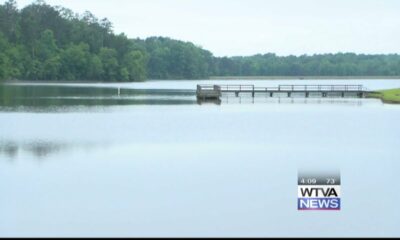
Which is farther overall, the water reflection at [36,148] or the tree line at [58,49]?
the tree line at [58,49]

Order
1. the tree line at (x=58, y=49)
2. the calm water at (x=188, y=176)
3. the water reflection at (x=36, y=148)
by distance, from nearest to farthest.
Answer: the calm water at (x=188, y=176), the water reflection at (x=36, y=148), the tree line at (x=58, y=49)

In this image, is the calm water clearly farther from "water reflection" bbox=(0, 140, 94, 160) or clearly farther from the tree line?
the tree line

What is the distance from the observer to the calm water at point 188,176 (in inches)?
747

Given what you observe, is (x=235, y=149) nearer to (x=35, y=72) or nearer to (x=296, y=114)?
(x=296, y=114)

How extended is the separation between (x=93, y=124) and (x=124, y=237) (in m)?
29.1

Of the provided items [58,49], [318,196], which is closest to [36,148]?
[318,196]

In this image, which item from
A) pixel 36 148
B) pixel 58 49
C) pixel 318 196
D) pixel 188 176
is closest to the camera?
pixel 318 196

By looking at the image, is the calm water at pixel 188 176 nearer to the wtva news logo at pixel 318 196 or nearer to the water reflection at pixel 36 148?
the water reflection at pixel 36 148

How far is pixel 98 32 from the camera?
590 feet

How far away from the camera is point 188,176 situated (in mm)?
25734

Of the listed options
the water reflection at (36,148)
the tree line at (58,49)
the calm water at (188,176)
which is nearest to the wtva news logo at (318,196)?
the calm water at (188,176)

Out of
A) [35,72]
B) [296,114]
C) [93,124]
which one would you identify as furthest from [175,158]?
[35,72]

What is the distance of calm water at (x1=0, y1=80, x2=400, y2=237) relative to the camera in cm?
1898

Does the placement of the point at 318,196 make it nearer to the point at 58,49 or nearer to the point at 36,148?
the point at 36,148
